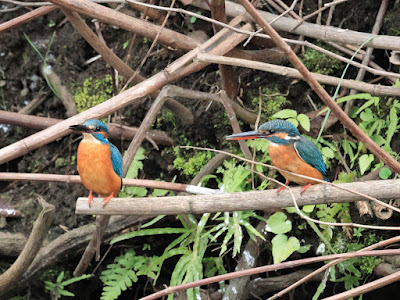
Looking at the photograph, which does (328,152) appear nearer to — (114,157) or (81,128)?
(114,157)

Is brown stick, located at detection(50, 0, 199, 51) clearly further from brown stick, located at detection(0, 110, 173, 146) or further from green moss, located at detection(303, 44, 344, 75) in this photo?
green moss, located at detection(303, 44, 344, 75)

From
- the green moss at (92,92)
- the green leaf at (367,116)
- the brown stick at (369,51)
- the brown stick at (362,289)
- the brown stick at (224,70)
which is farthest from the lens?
the green moss at (92,92)

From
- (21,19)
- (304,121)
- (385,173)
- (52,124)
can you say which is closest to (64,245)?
(52,124)

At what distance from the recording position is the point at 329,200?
2.51 meters

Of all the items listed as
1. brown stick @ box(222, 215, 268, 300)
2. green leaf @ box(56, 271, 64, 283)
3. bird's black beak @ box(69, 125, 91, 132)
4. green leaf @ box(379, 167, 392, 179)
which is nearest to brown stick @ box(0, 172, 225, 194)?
bird's black beak @ box(69, 125, 91, 132)

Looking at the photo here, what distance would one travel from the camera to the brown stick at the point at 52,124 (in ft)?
13.5

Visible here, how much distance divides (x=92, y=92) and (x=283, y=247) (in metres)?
2.26

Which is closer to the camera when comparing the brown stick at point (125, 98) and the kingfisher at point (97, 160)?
the kingfisher at point (97, 160)

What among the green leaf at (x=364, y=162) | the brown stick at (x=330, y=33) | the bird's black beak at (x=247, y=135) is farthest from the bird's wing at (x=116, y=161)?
the green leaf at (x=364, y=162)

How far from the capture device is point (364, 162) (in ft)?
11.4

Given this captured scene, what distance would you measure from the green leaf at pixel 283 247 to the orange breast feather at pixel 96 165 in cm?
104

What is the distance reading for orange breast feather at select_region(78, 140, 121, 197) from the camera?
2.85 metres

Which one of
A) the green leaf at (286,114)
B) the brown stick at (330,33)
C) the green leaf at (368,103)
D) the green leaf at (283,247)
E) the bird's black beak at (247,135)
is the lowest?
the green leaf at (283,247)

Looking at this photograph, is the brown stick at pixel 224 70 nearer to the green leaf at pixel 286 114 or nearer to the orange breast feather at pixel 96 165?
the green leaf at pixel 286 114
